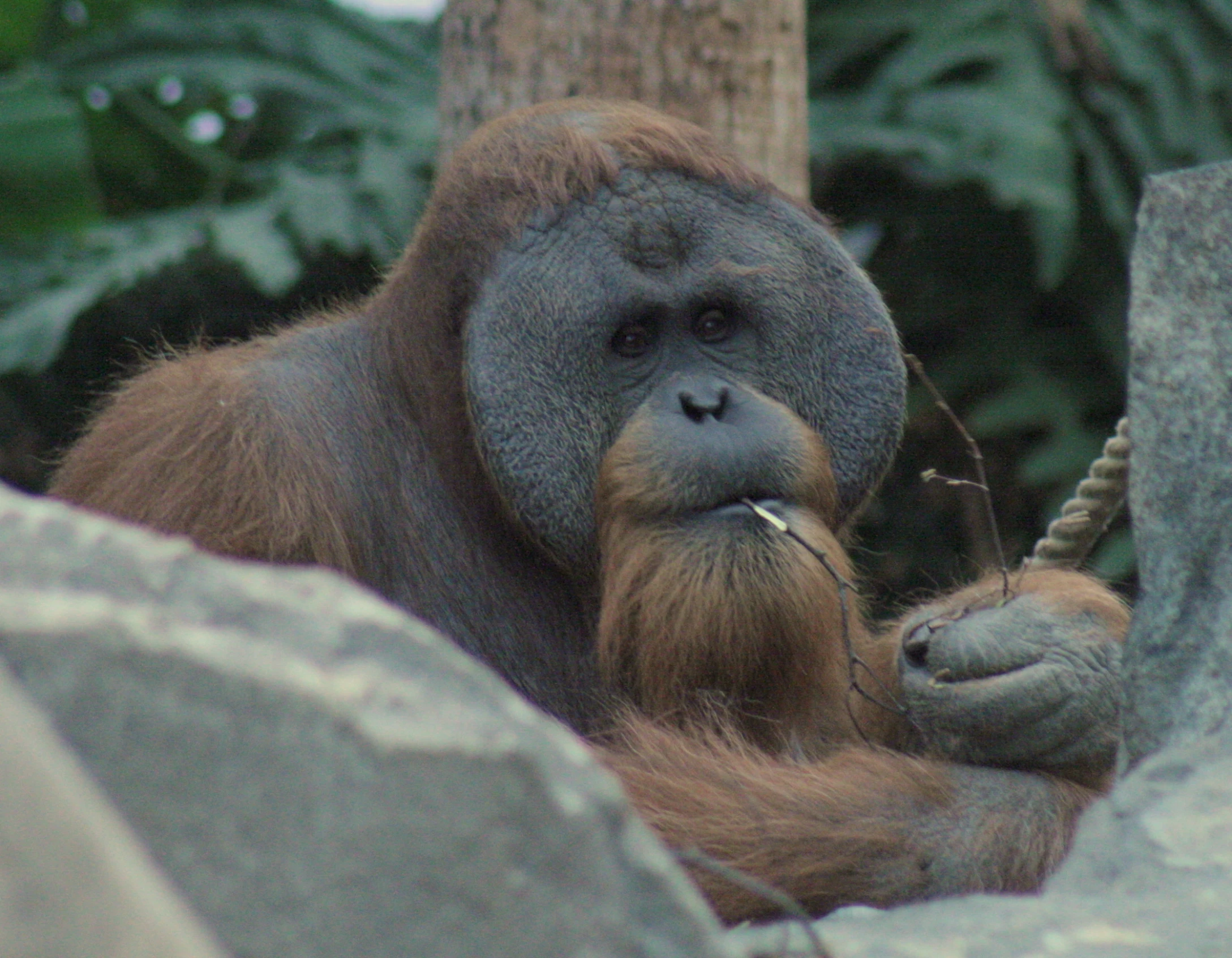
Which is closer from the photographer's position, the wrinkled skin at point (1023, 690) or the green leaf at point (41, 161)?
the wrinkled skin at point (1023, 690)

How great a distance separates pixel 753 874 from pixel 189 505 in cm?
104

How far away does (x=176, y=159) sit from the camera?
22.1ft

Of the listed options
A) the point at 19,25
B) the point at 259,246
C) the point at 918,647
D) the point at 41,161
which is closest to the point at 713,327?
the point at 918,647

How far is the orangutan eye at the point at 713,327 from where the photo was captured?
9.04 feet

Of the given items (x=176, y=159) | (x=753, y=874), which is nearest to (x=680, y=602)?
(x=753, y=874)

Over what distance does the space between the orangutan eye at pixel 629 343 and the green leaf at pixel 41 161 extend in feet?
13.0

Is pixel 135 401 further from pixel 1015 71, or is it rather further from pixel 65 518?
pixel 1015 71

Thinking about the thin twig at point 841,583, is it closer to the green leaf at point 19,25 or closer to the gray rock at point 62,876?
the gray rock at point 62,876

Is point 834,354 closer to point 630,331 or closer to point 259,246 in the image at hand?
point 630,331

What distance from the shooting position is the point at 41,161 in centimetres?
601

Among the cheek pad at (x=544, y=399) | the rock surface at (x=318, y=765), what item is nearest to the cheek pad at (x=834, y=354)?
the cheek pad at (x=544, y=399)

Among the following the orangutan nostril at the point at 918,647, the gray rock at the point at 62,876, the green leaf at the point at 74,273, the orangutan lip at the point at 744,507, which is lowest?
the orangutan nostril at the point at 918,647

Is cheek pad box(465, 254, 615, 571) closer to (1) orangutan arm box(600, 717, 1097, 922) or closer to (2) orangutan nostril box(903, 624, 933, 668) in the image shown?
(1) orangutan arm box(600, 717, 1097, 922)

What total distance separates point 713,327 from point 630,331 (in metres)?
0.15
